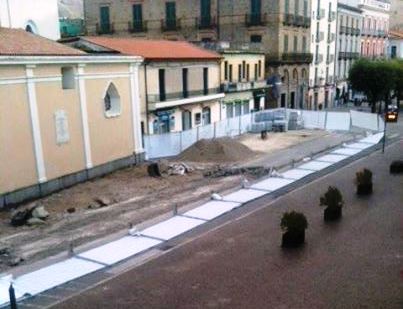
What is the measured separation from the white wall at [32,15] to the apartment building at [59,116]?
568 centimetres

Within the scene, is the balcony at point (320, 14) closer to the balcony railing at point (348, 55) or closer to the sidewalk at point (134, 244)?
the balcony railing at point (348, 55)

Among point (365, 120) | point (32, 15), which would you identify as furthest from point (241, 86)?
point (32, 15)

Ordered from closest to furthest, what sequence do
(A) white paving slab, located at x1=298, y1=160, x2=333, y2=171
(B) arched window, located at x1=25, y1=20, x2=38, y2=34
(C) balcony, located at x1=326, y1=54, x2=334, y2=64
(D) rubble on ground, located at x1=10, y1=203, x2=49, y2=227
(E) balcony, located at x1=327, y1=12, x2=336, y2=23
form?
1. (D) rubble on ground, located at x1=10, y1=203, x2=49, y2=227
2. (A) white paving slab, located at x1=298, y1=160, x2=333, y2=171
3. (B) arched window, located at x1=25, y1=20, x2=38, y2=34
4. (E) balcony, located at x1=327, y1=12, x2=336, y2=23
5. (C) balcony, located at x1=326, y1=54, x2=334, y2=64

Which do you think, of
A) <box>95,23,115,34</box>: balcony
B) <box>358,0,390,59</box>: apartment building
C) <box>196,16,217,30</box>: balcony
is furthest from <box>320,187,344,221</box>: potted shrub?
<box>358,0,390,59</box>: apartment building

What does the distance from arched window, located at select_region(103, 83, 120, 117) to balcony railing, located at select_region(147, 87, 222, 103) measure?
19.6 feet

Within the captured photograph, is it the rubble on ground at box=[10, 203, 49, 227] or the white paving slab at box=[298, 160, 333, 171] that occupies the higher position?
the rubble on ground at box=[10, 203, 49, 227]

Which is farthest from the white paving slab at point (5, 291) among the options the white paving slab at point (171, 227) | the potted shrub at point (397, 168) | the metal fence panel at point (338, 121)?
the metal fence panel at point (338, 121)

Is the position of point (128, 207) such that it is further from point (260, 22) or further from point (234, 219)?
point (260, 22)

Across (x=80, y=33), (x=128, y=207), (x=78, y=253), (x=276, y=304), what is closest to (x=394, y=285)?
(x=276, y=304)

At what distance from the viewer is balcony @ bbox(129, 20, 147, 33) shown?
53344mm

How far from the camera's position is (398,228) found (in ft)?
53.2

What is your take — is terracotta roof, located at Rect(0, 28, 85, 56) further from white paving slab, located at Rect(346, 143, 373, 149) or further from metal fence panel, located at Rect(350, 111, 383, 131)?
metal fence panel, located at Rect(350, 111, 383, 131)

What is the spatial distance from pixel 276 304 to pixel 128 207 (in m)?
10.2

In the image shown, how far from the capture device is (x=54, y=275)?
43.9 feet
